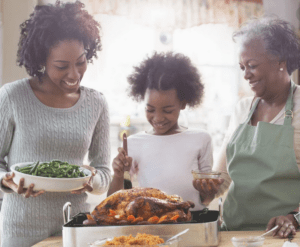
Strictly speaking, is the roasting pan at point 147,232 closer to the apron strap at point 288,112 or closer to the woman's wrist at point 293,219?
the woman's wrist at point 293,219

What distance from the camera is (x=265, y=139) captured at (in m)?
1.58

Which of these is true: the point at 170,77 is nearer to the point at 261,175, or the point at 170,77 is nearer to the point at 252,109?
the point at 252,109

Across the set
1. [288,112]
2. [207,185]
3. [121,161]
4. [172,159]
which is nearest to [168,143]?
[172,159]

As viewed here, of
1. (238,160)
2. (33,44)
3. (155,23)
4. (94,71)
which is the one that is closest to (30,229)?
(33,44)

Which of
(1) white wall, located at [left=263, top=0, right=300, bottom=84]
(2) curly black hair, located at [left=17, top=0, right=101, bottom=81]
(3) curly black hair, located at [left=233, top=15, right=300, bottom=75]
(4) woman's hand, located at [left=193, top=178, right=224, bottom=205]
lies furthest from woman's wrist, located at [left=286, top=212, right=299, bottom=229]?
(1) white wall, located at [left=263, top=0, right=300, bottom=84]

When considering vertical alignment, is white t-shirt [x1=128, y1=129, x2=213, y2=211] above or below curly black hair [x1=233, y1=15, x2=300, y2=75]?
below

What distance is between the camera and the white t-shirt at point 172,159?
1675mm

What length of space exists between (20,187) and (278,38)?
1116 mm

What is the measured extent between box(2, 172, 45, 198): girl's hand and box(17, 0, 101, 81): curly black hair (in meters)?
0.46

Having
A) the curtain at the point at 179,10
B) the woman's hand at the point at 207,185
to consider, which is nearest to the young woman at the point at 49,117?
the woman's hand at the point at 207,185

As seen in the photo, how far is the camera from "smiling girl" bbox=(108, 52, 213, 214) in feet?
5.51

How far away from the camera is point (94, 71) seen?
389 cm

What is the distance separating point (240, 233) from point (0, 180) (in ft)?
2.81

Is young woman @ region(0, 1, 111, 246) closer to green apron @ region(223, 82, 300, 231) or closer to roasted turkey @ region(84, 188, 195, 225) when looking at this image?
roasted turkey @ region(84, 188, 195, 225)
